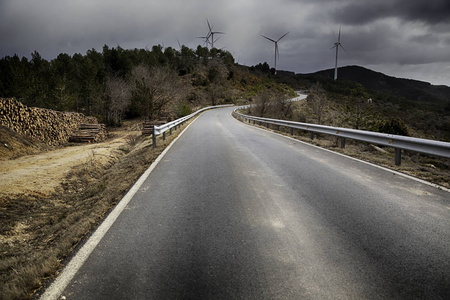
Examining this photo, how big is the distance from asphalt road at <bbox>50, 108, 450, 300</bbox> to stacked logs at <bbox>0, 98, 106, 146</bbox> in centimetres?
1211

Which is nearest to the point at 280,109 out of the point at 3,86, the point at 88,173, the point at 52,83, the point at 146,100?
the point at 146,100

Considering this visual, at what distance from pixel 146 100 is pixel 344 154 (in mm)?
24724

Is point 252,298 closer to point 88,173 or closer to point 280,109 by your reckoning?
point 88,173

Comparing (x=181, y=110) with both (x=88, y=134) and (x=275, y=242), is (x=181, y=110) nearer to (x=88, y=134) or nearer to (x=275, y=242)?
(x=88, y=134)

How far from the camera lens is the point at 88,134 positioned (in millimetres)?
19125

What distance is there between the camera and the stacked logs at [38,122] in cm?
1352

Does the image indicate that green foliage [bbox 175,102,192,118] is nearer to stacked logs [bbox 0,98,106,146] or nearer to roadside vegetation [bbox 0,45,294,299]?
roadside vegetation [bbox 0,45,294,299]

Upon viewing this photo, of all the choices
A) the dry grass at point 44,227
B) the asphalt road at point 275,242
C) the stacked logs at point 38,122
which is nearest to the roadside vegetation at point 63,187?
the dry grass at point 44,227

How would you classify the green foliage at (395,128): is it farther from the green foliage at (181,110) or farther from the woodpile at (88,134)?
the green foliage at (181,110)

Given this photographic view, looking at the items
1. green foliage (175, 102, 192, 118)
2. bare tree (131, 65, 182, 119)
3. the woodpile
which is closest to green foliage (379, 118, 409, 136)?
the woodpile

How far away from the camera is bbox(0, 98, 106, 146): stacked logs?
44.4ft

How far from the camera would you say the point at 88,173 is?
8992mm

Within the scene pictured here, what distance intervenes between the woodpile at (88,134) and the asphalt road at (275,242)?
1519 cm

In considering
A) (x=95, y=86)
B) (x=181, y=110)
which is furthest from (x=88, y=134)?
(x=95, y=86)
